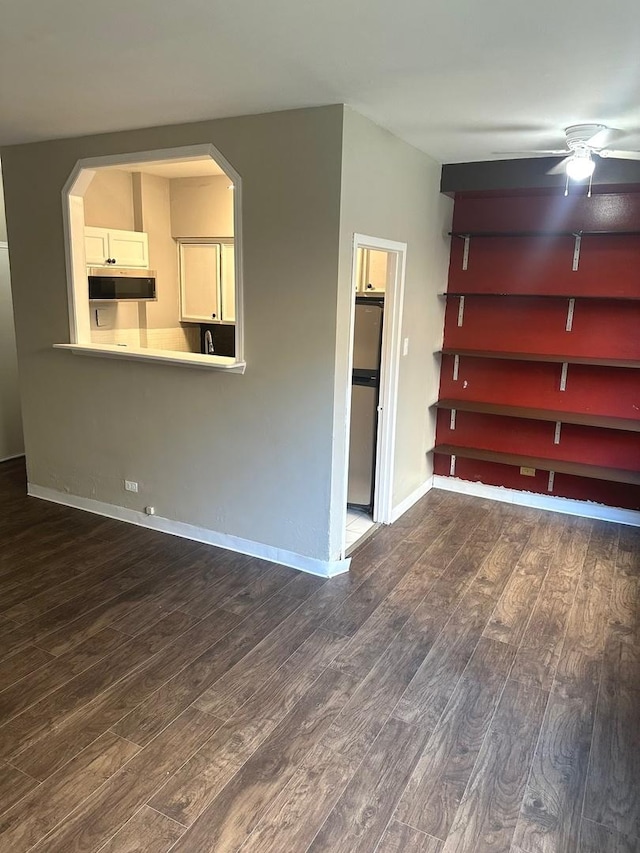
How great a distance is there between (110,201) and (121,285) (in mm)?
823

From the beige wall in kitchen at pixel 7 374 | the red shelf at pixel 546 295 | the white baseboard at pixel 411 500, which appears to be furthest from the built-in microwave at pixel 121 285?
the white baseboard at pixel 411 500

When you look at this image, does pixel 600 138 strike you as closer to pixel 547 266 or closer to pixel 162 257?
pixel 547 266

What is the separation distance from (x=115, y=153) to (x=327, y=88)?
1.67m

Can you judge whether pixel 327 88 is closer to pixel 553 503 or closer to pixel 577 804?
pixel 577 804

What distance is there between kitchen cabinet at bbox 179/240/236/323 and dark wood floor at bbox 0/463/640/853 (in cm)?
243

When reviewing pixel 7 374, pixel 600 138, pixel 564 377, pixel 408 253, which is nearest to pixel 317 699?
pixel 408 253

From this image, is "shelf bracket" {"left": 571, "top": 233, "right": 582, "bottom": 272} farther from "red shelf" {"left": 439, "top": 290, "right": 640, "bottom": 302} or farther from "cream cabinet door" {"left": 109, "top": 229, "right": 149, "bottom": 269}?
"cream cabinet door" {"left": 109, "top": 229, "right": 149, "bottom": 269}

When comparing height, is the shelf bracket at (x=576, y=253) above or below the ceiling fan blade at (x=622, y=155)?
below

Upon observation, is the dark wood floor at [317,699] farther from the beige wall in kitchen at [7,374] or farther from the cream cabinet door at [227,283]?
the cream cabinet door at [227,283]

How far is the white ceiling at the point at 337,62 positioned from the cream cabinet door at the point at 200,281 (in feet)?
6.73

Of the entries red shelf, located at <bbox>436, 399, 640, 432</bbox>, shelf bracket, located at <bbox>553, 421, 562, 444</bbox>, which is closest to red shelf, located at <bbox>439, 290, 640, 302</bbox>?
red shelf, located at <bbox>436, 399, 640, 432</bbox>

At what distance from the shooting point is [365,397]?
4359 millimetres

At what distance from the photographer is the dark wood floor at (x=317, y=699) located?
6.40 ft

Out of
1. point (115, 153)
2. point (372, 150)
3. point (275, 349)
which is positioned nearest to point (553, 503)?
point (275, 349)
